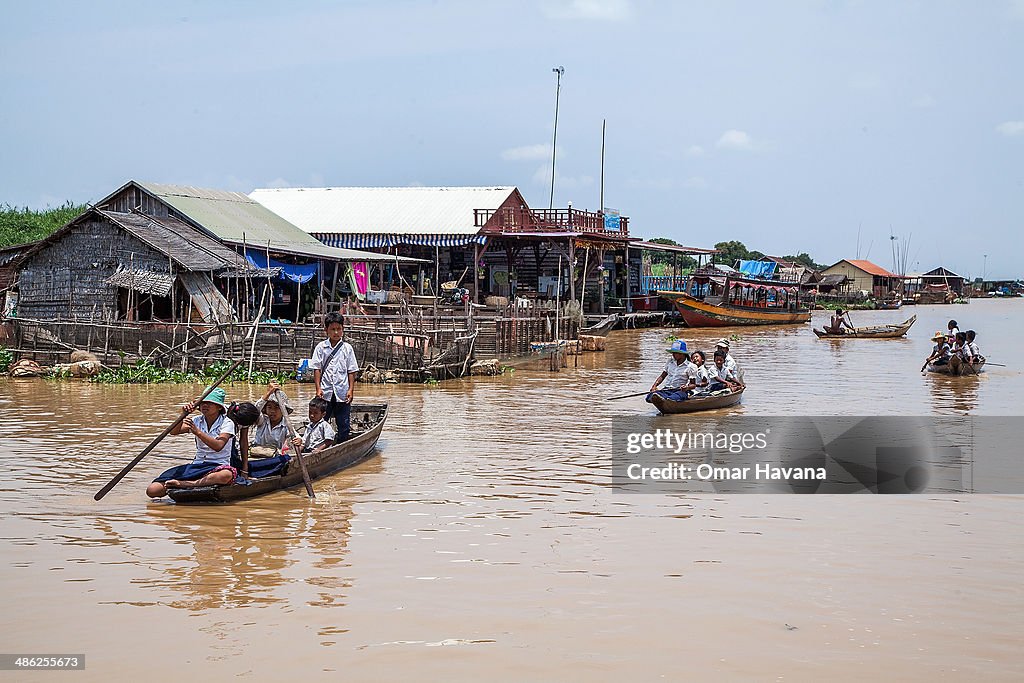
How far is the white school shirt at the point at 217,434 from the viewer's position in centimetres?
798

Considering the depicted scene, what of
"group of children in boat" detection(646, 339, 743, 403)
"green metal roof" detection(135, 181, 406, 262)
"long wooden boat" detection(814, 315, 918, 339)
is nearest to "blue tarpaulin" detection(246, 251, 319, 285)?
"green metal roof" detection(135, 181, 406, 262)

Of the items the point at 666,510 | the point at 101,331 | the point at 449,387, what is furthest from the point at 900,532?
the point at 101,331

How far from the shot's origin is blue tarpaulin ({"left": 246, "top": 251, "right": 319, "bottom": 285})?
2380cm

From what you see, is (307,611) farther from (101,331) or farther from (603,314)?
(603,314)

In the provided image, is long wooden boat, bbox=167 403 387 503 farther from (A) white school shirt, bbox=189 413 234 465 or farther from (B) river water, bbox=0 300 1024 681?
(A) white school shirt, bbox=189 413 234 465

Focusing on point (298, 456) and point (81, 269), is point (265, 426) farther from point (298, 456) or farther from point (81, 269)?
point (81, 269)

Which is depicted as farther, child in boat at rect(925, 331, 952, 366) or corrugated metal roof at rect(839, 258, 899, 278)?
corrugated metal roof at rect(839, 258, 899, 278)

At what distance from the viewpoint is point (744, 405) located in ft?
51.8

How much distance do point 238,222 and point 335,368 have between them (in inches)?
702

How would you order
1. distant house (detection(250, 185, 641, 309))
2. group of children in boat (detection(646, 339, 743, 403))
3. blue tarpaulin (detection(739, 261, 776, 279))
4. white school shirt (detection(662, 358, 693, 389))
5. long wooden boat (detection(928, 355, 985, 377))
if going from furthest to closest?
Result: 1. blue tarpaulin (detection(739, 261, 776, 279))
2. distant house (detection(250, 185, 641, 309))
3. long wooden boat (detection(928, 355, 985, 377))
4. white school shirt (detection(662, 358, 693, 389))
5. group of children in boat (detection(646, 339, 743, 403))

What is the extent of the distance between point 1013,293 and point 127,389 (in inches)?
4220

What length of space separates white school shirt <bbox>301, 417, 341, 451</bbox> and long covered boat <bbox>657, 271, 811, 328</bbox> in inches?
1185

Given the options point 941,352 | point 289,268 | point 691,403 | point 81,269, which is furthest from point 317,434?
point 289,268

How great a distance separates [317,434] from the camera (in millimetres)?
9695
